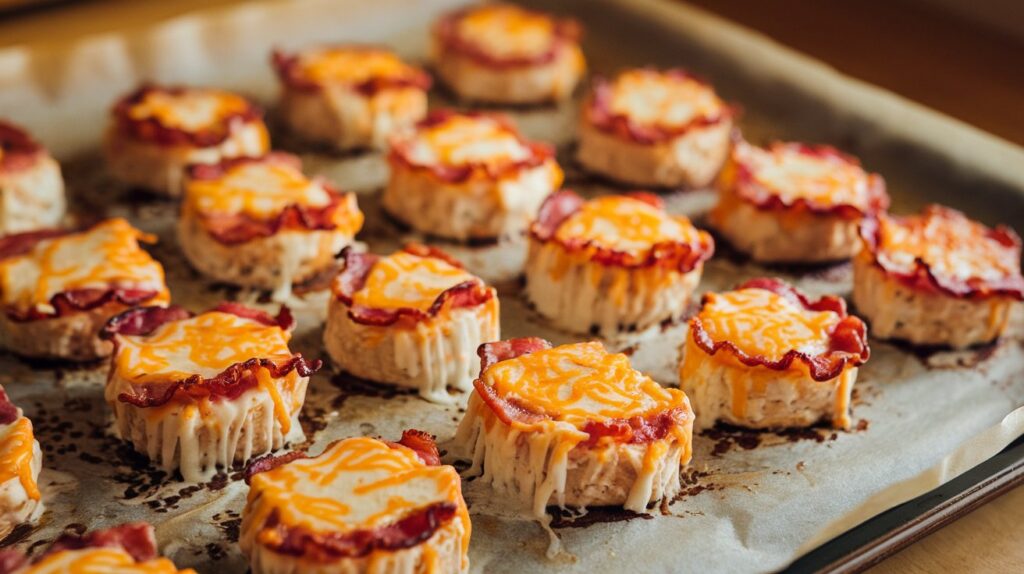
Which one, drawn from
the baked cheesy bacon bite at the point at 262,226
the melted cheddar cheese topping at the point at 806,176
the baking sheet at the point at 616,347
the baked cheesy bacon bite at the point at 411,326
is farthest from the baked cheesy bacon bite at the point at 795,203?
the baked cheesy bacon bite at the point at 262,226

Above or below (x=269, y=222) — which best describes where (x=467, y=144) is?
above

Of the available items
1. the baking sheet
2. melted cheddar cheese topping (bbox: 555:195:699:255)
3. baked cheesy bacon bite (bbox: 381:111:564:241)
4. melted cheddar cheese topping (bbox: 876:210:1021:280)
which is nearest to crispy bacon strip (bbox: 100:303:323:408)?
the baking sheet

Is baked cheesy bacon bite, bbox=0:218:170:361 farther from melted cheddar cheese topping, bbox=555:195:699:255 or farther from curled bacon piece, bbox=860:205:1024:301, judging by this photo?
curled bacon piece, bbox=860:205:1024:301

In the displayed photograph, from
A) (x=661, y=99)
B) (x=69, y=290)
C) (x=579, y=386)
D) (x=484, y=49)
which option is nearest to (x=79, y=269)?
(x=69, y=290)

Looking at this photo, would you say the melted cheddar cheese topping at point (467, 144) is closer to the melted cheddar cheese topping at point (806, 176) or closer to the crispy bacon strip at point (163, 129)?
the crispy bacon strip at point (163, 129)

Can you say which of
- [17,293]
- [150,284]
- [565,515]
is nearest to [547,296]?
[565,515]

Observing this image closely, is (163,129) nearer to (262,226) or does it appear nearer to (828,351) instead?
(262,226)

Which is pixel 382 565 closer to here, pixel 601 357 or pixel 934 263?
pixel 601 357
